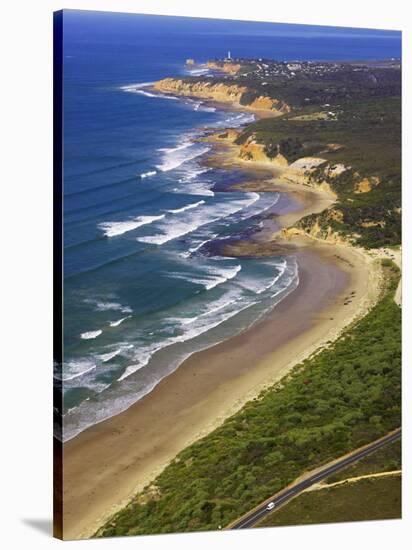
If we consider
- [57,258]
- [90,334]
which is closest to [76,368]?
[90,334]

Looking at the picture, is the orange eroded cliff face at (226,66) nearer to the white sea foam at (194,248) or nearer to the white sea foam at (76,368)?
the white sea foam at (194,248)

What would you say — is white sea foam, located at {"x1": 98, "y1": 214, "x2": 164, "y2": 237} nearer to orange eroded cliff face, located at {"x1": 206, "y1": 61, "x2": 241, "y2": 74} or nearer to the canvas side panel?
the canvas side panel

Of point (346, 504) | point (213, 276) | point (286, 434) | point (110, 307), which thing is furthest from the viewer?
point (213, 276)

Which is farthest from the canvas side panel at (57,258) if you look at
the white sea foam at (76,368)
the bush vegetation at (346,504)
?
the bush vegetation at (346,504)

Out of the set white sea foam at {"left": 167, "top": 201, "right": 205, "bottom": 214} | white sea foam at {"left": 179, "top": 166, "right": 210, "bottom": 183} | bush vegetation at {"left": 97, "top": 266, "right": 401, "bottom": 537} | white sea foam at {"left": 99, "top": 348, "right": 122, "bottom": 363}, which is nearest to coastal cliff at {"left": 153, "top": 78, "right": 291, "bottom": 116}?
white sea foam at {"left": 179, "top": 166, "right": 210, "bottom": 183}

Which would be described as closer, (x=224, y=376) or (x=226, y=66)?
(x=224, y=376)

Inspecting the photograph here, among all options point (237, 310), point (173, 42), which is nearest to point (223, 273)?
point (237, 310)

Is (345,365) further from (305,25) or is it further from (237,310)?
(305,25)

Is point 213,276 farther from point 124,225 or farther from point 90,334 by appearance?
point 90,334
